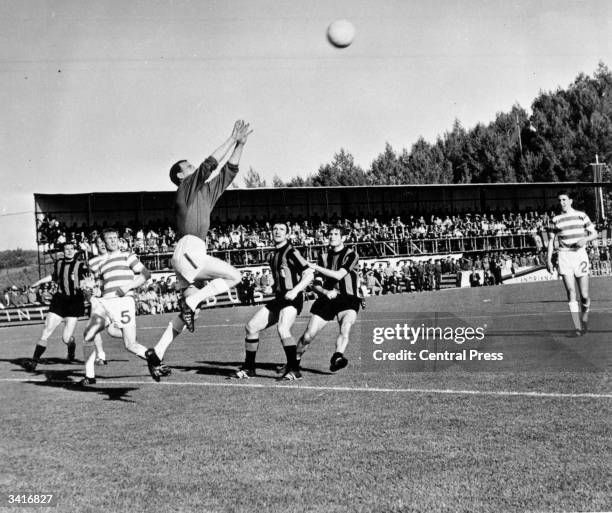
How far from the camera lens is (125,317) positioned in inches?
372

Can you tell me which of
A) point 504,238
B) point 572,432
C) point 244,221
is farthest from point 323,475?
point 504,238

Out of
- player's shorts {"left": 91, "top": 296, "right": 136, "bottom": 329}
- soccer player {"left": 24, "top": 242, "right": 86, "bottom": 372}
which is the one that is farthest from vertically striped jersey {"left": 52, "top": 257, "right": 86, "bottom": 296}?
player's shorts {"left": 91, "top": 296, "right": 136, "bottom": 329}

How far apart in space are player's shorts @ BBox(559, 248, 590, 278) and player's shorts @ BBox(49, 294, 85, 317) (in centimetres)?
818

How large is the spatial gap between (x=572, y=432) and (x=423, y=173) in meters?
72.2

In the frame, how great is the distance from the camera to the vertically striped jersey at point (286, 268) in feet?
32.4

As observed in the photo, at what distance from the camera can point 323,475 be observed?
5.17 m

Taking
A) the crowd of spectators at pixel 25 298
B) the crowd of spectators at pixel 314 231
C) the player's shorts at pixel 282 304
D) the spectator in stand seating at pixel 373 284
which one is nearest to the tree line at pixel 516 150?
the crowd of spectators at pixel 314 231

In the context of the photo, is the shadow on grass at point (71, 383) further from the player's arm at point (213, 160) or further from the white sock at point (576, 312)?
the white sock at point (576, 312)

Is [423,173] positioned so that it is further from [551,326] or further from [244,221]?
[551,326]

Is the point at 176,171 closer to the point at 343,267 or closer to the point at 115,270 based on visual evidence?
the point at 115,270

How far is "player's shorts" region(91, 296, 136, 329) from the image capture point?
9.44 metres

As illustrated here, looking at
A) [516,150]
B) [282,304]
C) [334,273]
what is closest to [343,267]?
[334,273]

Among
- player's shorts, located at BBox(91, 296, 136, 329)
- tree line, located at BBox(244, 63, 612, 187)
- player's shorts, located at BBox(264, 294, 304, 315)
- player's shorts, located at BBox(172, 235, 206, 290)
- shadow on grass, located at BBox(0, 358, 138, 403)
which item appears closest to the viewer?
player's shorts, located at BBox(172, 235, 206, 290)

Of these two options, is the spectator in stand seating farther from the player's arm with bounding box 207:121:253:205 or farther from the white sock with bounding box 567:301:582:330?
the player's arm with bounding box 207:121:253:205
